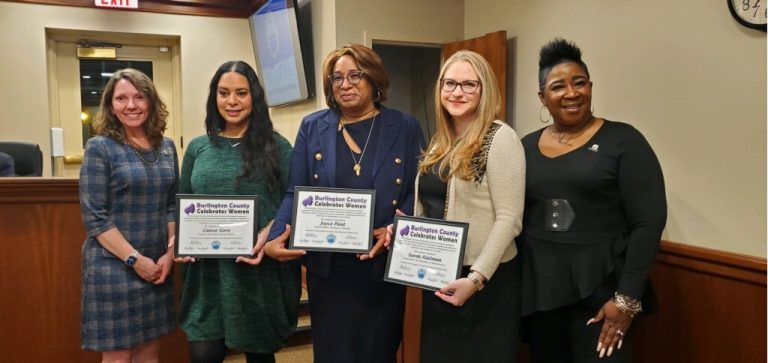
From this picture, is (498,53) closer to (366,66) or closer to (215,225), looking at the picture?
(366,66)

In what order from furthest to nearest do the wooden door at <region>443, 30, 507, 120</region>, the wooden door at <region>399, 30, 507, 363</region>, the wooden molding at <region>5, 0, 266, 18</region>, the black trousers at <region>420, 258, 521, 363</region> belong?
the wooden molding at <region>5, 0, 266, 18</region> → the wooden door at <region>443, 30, 507, 120</region> → the wooden door at <region>399, 30, 507, 363</region> → the black trousers at <region>420, 258, 521, 363</region>

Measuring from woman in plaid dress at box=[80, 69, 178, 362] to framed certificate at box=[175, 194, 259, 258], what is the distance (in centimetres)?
20

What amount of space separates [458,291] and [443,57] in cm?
289

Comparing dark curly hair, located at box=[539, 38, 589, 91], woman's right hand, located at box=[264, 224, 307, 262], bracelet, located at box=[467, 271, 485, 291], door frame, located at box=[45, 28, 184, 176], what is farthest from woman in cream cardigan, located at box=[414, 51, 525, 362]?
door frame, located at box=[45, 28, 184, 176]

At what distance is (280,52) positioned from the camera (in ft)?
14.2

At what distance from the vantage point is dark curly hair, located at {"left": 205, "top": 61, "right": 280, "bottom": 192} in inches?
69.5

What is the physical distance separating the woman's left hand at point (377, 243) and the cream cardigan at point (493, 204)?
0.22 meters

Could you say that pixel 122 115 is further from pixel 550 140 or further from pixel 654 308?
pixel 654 308

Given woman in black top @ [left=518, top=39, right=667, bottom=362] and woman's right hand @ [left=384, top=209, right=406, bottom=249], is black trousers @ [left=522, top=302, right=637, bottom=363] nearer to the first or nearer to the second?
woman in black top @ [left=518, top=39, right=667, bottom=362]

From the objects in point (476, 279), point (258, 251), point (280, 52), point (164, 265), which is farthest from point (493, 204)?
point (280, 52)

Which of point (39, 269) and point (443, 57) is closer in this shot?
point (39, 269)

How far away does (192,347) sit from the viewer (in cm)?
178

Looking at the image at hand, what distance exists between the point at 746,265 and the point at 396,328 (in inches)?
46.8

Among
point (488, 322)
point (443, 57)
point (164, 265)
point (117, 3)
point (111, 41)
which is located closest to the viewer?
point (488, 322)
